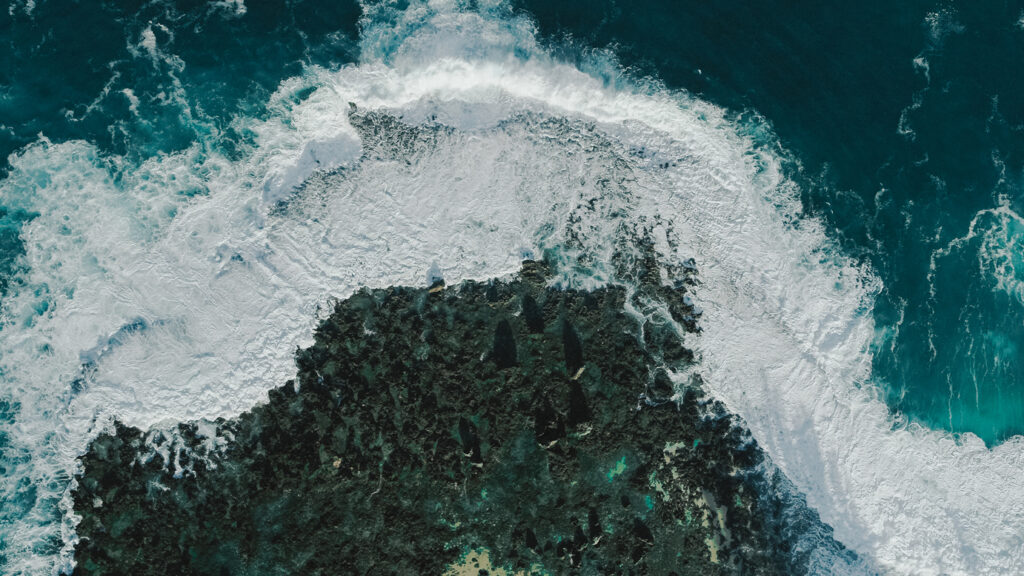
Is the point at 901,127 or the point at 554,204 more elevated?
the point at 901,127

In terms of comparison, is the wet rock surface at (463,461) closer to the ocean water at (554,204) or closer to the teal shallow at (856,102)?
the ocean water at (554,204)

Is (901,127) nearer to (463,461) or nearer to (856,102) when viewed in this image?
(856,102)

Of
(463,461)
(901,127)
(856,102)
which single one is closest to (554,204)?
(463,461)

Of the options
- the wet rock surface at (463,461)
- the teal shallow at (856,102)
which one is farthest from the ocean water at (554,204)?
the wet rock surface at (463,461)

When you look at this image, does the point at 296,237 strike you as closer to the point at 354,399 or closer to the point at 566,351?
the point at 354,399

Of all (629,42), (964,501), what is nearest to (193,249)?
(629,42)

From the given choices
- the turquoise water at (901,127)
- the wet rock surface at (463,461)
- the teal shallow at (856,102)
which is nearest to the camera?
the wet rock surface at (463,461)

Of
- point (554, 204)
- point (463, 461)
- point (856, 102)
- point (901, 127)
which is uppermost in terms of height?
point (856, 102)
